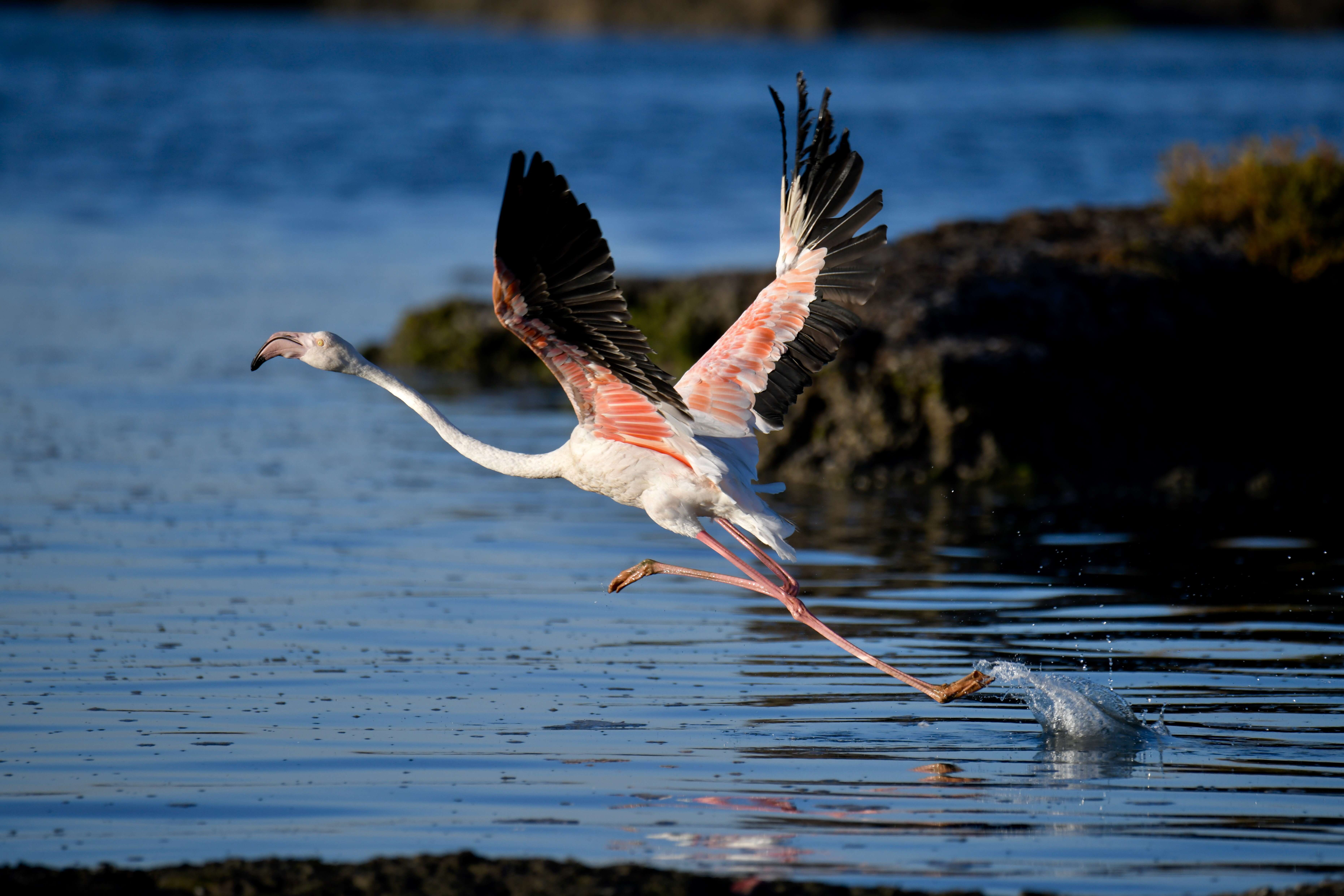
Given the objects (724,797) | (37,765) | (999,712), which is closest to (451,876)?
(724,797)

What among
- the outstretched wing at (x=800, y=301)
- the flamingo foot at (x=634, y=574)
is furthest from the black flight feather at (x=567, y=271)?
the flamingo foot at (x=634, y=574)

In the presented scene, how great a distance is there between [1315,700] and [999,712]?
1.44 m

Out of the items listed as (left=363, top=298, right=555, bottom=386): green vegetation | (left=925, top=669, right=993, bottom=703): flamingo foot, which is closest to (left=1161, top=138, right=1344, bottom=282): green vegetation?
(left=363, top=298, right=555, bottom=386): green vegetation

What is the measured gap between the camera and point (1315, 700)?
7.87 meters

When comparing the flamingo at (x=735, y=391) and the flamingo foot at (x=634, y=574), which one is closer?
the flamingo at (x=735, y=391)

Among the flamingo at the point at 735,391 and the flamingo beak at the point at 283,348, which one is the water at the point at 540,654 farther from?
the flamingo beak at the point at 283,348

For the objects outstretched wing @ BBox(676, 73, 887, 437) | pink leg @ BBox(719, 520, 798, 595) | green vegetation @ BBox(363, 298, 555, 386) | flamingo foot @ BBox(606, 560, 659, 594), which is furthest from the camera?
green vegetation @ BBox(363, 298, 555, 386)

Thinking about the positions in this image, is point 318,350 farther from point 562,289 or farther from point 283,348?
point 562,289

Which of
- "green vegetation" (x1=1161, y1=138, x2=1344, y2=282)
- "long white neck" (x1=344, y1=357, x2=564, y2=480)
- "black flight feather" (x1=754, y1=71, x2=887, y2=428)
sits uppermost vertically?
"green vegetation" (x1=1161, y1=138, x2=1344, y2=282)

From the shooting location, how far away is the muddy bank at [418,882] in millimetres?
5367

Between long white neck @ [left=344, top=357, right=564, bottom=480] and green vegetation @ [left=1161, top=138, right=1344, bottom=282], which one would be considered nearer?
long white neck @ [left=344, top=357, right=564, bottom=480]

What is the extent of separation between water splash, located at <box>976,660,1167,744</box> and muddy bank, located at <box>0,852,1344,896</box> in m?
Answer: 1.99

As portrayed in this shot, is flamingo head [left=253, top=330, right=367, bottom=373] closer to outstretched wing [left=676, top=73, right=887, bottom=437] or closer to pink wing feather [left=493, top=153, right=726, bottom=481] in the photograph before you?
pink wing feather [left=493, top=153, right=726, bottom=481]

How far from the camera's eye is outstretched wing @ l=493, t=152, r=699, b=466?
22.0 feet
